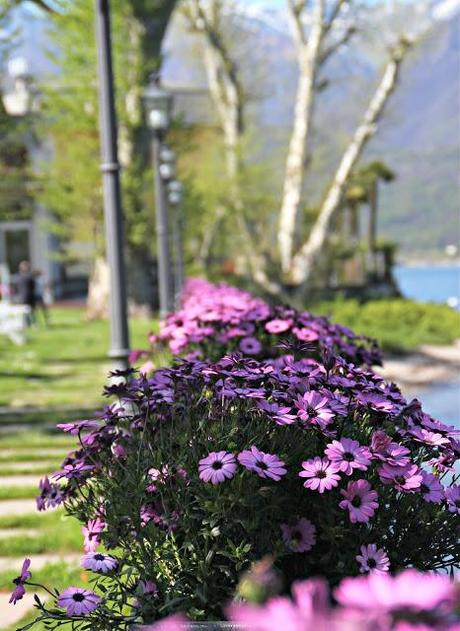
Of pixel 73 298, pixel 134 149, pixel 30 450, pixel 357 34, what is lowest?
pixel 73 298

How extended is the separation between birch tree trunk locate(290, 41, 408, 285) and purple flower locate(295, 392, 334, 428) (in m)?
17.0

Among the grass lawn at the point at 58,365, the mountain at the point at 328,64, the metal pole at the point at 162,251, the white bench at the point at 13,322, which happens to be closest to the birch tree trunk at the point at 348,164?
the mountain at the point at 328,64

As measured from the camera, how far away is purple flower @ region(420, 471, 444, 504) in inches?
106

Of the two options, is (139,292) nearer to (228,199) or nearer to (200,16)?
(228,199)

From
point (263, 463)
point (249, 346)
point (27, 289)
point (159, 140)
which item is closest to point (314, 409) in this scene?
point (263, 463)

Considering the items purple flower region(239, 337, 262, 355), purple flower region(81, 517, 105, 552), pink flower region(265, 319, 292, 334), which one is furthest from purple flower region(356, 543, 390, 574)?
pink flower region(265, 319, 292, 334)

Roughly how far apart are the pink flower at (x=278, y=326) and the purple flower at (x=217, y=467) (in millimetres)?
2522

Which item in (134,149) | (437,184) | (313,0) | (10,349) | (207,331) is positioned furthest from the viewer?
(437,184)

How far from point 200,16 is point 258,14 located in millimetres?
6214

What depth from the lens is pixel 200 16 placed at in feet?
64.8

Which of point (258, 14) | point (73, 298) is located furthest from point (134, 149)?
point (73, 298)

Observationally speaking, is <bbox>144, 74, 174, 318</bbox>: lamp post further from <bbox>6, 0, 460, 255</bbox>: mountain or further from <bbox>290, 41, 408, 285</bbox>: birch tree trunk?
<bbox>290, 41, 408, 285</bbox>: birch tree trunk

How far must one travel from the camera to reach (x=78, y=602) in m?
2.56

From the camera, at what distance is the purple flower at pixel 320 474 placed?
252 cm
